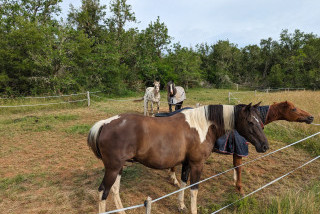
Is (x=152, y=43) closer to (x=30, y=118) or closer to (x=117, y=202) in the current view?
(x=30, y=118)

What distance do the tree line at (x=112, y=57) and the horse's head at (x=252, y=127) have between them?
12.3 meters

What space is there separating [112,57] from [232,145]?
1399cm

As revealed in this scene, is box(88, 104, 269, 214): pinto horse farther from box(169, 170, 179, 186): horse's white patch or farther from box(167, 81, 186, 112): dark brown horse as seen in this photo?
box(167, 81, 186, 112): dark brown horse

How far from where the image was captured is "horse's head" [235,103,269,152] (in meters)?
2.55

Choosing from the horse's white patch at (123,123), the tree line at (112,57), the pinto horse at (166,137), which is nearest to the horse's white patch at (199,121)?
the pinto horse at (166,137)

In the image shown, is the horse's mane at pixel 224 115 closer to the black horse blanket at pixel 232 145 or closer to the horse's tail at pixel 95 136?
the black horse blanket at pixel 232 145

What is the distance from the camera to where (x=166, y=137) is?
249cm

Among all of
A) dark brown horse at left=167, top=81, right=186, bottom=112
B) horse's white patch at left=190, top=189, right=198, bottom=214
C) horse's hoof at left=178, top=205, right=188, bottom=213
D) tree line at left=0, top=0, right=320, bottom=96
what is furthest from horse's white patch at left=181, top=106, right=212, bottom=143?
tree line at left=0, top=0, right=320, bottom=96

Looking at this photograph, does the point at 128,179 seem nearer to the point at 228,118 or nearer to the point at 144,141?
the point at 144,141

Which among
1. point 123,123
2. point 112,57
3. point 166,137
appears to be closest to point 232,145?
point 166,137

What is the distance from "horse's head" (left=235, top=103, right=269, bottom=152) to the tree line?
40.4ft

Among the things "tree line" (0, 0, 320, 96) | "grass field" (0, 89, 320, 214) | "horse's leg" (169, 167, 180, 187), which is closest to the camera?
"grass field" (0, 89, 320, 214)

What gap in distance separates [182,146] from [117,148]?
0.87 meters

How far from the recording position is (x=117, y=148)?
2.36 m
